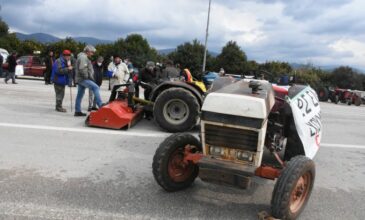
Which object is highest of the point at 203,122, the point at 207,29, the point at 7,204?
the point at 207,29

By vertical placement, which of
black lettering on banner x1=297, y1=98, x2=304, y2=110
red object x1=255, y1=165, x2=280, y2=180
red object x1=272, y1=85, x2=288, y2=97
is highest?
red object x1=272, y1=85, x2=288, y2=97

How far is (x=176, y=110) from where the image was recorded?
29.0 feet

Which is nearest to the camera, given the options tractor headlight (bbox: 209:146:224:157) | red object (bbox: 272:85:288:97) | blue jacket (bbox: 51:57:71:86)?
tractor headlight (bbox: 209:146:224:157)

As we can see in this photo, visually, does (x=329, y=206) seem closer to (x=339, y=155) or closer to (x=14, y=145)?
(x=339, y=155)

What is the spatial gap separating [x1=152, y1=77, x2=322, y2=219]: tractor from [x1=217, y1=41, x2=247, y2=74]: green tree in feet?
158

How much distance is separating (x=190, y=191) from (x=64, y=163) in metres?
1.97

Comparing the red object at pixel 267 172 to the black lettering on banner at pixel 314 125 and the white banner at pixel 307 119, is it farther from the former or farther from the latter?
the black lettering on banner at pixel 314 125

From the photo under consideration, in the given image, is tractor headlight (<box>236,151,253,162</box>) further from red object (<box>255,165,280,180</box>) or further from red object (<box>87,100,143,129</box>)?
red object (<box>87,100,143,129</box>)

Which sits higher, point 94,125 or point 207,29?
point 207,29

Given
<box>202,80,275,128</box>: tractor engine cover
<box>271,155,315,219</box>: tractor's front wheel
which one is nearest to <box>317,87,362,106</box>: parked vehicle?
<box>271,155,315,219</box>: tractor's front wheel

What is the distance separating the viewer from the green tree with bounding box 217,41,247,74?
5316 cm

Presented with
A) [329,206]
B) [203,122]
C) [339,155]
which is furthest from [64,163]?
[339,155]

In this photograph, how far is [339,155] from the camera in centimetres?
791

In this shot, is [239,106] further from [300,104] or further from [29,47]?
[29,47]
